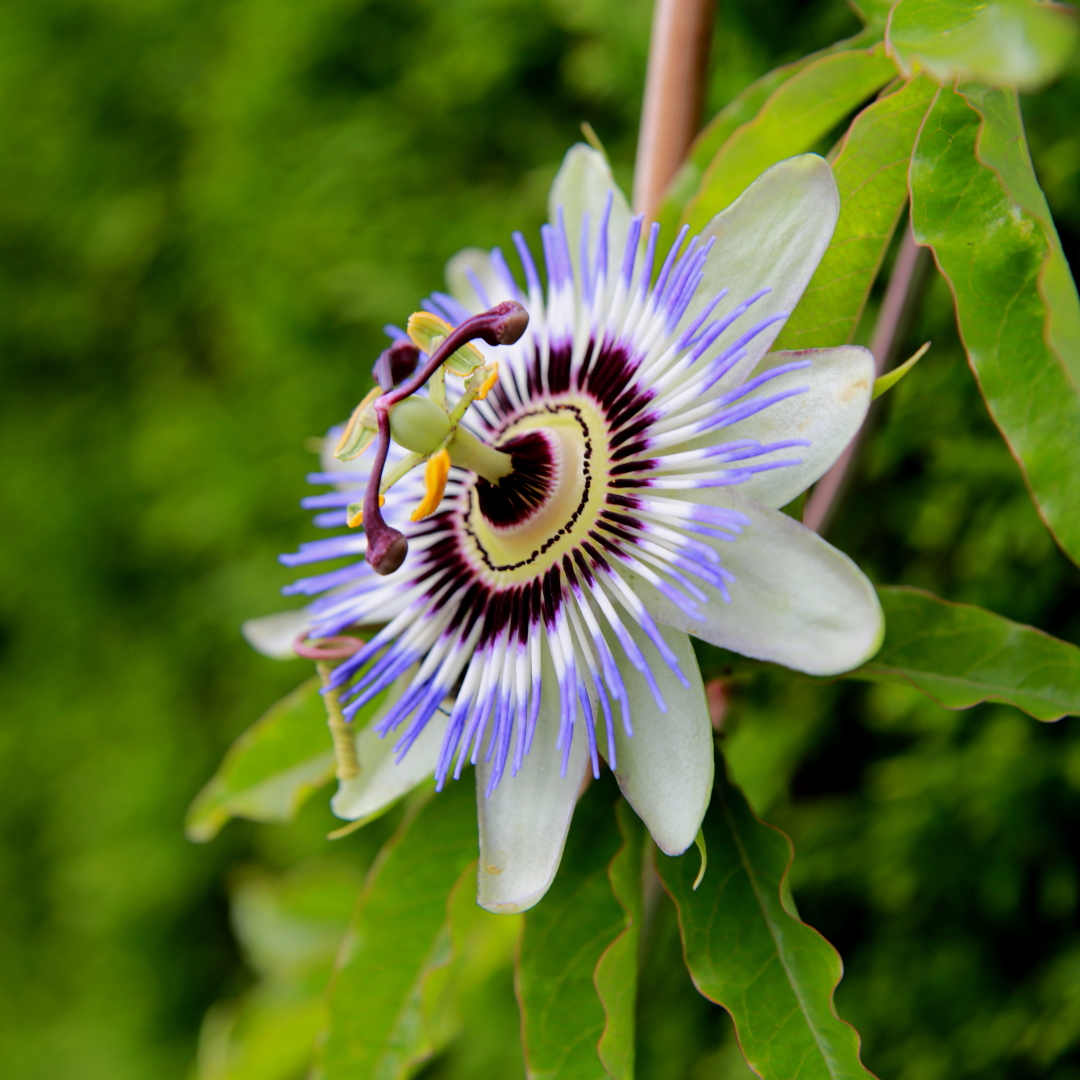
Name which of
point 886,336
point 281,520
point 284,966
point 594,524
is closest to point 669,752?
point 594,524

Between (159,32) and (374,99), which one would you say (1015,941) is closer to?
(374,99)

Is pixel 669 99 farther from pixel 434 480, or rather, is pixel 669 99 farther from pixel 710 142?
pixel 434 480

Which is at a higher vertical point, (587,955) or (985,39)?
(985,39)

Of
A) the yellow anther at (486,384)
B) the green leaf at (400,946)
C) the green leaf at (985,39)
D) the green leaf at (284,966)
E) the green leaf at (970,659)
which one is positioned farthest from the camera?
the green leaf at (284,966)

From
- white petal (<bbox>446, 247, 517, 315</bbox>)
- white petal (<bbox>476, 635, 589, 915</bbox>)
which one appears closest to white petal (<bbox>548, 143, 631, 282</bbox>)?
white petal (<bbox>446, 247, 517, 315</bbox>)

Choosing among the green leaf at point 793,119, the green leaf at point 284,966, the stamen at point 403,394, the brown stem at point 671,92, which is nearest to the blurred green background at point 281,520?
the green leaf at point 284,966

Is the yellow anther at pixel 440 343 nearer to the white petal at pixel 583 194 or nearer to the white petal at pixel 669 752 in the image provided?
the white petal at pixel 583 194
